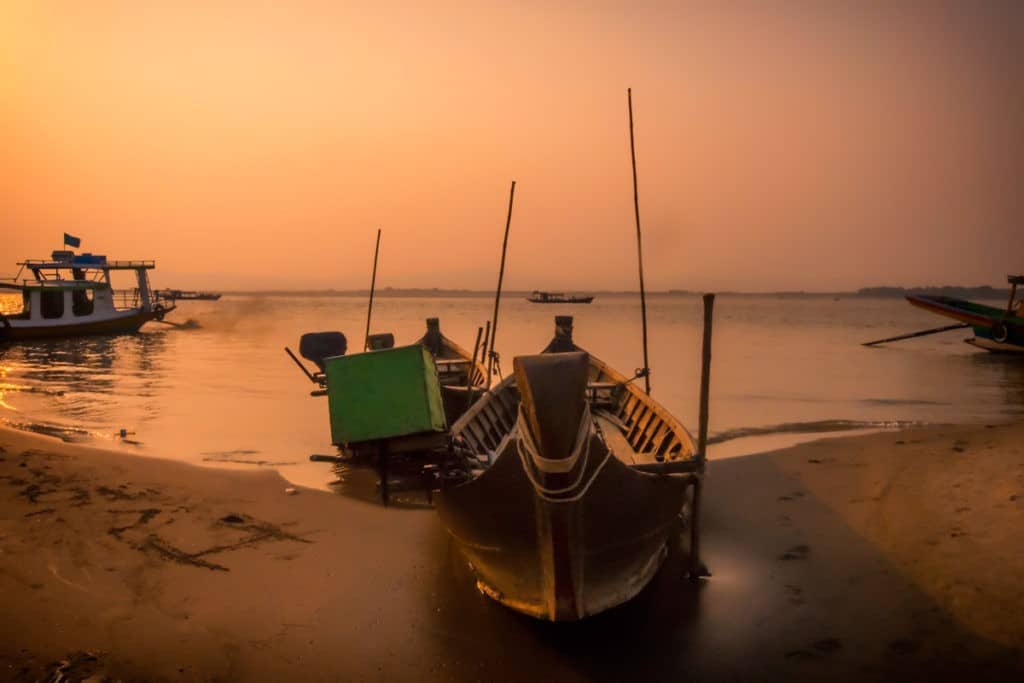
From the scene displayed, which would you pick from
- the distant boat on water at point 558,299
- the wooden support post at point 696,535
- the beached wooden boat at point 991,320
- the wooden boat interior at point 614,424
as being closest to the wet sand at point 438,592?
the wooden support post at point 696,535

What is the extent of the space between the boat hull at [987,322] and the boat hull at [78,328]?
166ft

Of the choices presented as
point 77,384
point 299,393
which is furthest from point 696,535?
point 77,384

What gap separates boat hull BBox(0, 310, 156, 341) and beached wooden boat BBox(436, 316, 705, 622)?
140 feet

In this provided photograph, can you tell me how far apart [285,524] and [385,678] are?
4316 mm

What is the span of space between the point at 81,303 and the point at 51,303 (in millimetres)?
1825

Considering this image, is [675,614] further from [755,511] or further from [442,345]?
[442,345]

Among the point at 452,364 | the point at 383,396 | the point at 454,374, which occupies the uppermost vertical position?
the point at 383,396

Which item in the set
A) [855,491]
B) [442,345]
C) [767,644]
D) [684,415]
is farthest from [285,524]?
[684,415]

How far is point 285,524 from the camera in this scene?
948cm

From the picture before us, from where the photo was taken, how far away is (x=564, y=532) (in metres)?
5.93

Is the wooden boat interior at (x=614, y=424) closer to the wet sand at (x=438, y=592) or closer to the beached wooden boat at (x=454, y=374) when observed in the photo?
the beached wooden boat at (x=454, y=374)

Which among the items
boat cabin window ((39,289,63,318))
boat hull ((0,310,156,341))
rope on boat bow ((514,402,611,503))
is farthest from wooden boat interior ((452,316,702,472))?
boat cabin window ((39,289,63,318))

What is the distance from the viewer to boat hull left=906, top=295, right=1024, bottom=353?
33.9 meters

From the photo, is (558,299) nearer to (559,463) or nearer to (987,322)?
(987,322)
